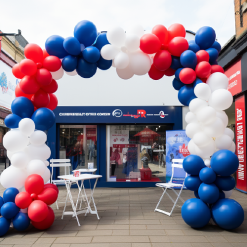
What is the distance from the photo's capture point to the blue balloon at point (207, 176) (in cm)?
353

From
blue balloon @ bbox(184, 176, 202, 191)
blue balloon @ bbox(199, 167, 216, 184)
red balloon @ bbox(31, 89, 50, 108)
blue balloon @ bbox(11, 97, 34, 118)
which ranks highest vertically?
red balloon @ bbox(31, 89, 50, 108)

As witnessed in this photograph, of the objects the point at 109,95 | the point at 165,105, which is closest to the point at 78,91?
the point at 109,95

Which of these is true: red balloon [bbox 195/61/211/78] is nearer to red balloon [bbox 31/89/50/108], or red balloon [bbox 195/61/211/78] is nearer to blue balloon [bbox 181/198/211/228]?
blue balloon [bbox 181/198/211/228]

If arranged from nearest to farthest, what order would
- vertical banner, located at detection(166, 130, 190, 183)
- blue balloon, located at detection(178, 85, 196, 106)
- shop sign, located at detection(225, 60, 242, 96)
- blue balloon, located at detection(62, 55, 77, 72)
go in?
blue balloon, located at detection(62, 55, 77, 72) < blue balloon, located at detection(178, 85, 196, 106) < shop sign, located at detection(225, 60, 242, 96) < vertical banner, located at detection(166, 130, 190, 183)

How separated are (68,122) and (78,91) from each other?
108cm

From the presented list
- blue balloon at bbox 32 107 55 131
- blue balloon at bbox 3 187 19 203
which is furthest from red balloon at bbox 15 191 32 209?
blue balloon at bbox 32 107 55 131

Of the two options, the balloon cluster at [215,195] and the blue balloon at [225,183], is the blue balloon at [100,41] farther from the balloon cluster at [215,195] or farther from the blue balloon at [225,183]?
the blue balloon at [225,183]

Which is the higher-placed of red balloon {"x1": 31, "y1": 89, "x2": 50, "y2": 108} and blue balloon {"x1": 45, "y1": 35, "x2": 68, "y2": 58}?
blue balloon {"x1": 45, "y1": 35, "x2": 68, "y2": 58}

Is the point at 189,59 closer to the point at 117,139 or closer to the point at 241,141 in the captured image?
the point at 241,141

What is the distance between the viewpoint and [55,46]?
3865 millimetres

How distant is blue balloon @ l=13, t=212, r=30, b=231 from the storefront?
169 inches

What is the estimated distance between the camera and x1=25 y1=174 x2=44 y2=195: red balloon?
3547 millimetres

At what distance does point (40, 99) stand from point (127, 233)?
7.99 ft

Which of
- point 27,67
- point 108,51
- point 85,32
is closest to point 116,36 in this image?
point 108,51
